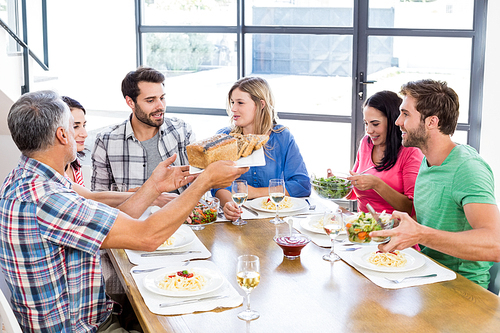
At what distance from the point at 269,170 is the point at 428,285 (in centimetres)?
154

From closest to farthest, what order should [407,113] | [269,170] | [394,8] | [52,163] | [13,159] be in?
[52,163]
[407,113]
[269,170]
[394,8]
[13,159]

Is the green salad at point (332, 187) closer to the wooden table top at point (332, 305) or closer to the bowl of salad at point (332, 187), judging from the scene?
the bowl of salad at point (332, 187)

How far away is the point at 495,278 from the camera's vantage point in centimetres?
202

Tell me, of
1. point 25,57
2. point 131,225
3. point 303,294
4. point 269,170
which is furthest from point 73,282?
point 25,57

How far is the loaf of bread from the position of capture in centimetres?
218

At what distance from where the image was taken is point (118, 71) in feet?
18.6

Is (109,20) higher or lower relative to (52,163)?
higher

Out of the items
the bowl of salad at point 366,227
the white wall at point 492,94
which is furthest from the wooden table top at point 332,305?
the white wall at point 492,94

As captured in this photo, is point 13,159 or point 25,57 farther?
point 13,159

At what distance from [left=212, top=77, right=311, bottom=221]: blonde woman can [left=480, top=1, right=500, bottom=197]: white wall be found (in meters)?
1.90

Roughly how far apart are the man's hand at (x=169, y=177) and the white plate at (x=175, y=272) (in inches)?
24.9

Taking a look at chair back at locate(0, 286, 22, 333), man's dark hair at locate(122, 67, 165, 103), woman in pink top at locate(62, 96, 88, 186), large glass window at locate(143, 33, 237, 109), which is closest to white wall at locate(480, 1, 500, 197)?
large glass window at locate(143, 33, 237, 109)

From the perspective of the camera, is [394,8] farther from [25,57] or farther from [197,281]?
[197,281]

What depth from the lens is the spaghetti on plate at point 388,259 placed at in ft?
6.04
